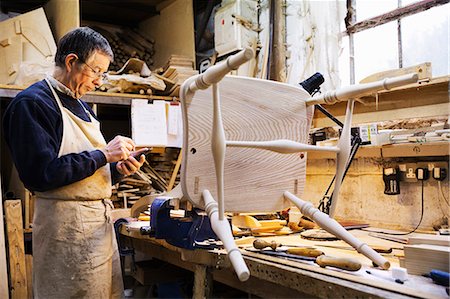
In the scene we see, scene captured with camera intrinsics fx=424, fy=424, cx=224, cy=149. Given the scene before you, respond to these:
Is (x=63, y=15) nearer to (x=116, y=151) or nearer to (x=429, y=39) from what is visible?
(x=116, y=151)

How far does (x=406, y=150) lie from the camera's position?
275cm

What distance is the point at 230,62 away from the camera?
4.32 ft

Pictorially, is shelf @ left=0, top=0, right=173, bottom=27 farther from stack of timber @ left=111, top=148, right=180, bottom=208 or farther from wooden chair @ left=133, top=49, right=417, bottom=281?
wooden chair @ left=133, top=49, right=417, bottom=281

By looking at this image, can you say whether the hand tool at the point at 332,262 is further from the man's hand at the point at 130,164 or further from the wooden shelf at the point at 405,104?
the wooden shelf at the point at 405,104

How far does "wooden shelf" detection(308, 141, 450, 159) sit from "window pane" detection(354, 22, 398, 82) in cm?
76

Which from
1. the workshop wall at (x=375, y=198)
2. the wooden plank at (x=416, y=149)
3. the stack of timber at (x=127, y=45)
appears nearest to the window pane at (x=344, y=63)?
the workshop wall at (x=375, y=198)

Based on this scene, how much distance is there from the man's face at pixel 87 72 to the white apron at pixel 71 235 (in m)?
0.12

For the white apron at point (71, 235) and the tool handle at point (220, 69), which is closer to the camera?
the tool handle at point (220, 69)

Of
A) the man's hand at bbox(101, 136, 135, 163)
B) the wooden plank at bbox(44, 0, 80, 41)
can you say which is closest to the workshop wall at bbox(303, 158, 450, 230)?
the man's hand at bbox(101, 136, 135, 163)

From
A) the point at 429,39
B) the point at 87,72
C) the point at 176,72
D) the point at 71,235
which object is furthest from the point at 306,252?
the point at 176,72

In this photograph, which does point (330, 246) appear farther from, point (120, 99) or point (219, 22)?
point (219, 22)

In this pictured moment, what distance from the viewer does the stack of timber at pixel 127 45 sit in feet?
16.2

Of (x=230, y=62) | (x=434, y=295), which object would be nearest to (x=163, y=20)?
(x=230, y=62)

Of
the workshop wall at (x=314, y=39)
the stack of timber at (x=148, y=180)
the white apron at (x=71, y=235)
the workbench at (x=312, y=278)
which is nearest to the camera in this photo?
the workbench at (x=312, y=278)
